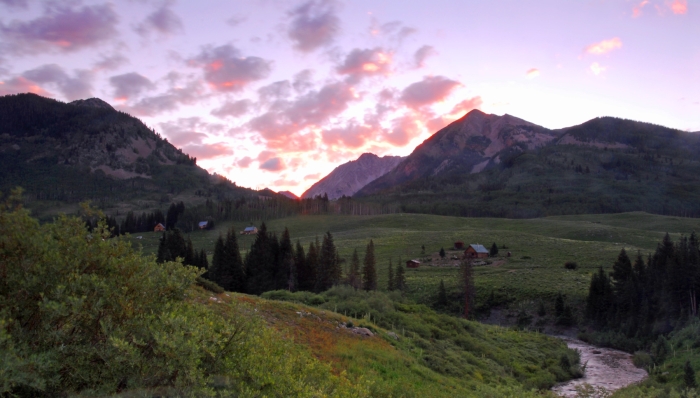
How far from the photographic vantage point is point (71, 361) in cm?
645

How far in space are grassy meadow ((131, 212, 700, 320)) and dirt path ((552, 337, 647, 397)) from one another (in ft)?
57.0

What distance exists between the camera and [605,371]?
33.2 metres

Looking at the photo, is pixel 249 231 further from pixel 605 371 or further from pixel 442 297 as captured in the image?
pixel 605 371

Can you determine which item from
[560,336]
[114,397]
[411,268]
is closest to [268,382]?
[114,397]

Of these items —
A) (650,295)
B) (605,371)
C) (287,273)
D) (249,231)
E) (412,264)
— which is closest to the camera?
(605,371)

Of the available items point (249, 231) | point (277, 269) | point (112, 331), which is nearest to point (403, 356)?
point (112, 331)

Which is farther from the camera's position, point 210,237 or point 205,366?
point 210,237

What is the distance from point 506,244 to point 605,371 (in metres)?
70.9

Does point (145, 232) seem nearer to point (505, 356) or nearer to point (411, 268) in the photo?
point (411, 268)

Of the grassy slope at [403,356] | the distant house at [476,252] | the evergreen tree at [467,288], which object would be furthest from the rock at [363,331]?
the distant house at [476,252]

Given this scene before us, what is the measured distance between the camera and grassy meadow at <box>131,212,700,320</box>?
64.1 m

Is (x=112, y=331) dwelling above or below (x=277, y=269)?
above

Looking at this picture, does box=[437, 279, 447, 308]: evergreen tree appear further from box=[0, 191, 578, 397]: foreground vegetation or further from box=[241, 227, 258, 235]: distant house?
box=[241, 227, 258, 235]: distant house

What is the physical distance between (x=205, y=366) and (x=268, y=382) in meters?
1.16
